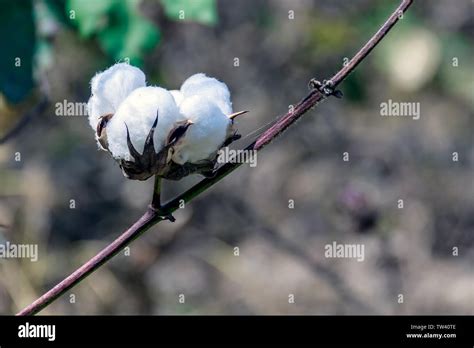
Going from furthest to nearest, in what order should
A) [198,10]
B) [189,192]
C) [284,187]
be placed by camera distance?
1. [284,187]
2. [198,10]
3. [189,192]

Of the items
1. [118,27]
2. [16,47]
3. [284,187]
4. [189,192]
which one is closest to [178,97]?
[189,192]

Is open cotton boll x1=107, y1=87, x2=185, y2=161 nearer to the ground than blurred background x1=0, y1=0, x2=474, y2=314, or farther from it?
nearer to the ground

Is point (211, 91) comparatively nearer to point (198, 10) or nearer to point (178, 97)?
point (178, 97)

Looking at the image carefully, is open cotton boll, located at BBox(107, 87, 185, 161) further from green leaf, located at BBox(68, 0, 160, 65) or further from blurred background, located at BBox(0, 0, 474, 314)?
blurred background, located at BBox(0, 0, 474, 314)

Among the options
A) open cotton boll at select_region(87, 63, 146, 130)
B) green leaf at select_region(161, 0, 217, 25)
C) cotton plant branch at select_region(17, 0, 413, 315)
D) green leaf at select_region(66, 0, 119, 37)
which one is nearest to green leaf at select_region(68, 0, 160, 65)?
green leaf at select_region(66, 0, 119, 37)

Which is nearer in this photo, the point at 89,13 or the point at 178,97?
the point at 178,97

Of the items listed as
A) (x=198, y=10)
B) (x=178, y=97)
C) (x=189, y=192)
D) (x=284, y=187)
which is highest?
(x=284, y=187)

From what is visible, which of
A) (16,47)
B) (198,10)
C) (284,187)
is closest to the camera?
(16,47)
